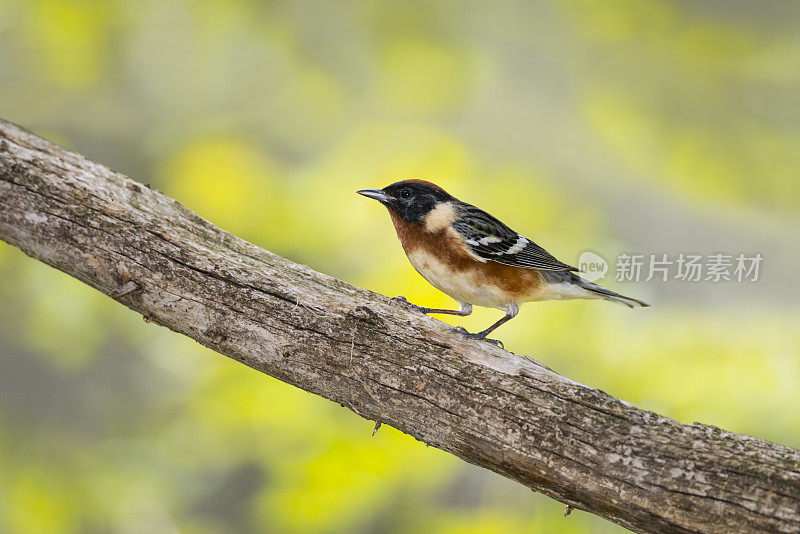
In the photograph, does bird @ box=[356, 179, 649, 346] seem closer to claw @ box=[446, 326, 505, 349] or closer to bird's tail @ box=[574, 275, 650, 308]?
bird's tail @ box=[574, 275, 650, 308]

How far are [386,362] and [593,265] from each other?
2.66 m

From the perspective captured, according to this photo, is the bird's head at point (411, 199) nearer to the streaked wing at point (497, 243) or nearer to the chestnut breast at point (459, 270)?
the chestnut breast at point (459, 270)

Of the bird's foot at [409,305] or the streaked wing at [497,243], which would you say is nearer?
the bird's foot at [409,305]

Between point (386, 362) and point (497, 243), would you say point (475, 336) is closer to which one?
point (386, 362)

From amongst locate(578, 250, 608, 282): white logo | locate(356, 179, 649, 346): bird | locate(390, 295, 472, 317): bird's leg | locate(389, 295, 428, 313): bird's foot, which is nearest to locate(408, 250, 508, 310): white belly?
locate(356, 179, 649, 346): bird

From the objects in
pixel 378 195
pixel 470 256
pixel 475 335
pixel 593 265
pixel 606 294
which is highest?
pixel 593 265

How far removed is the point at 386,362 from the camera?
3.12 meters

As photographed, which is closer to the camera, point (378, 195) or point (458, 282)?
point (458, 282)

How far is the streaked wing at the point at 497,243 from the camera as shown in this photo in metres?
3.58

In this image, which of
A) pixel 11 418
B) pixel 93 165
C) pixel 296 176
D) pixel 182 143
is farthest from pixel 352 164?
pixel 11 418

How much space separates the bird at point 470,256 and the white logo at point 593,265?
1344 mm

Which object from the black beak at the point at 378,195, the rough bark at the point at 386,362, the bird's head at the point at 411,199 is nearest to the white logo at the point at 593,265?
the bird's head at the point at 411,199

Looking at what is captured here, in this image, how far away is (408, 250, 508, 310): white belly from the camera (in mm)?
3568

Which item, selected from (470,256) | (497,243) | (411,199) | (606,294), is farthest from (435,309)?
(606,294)
